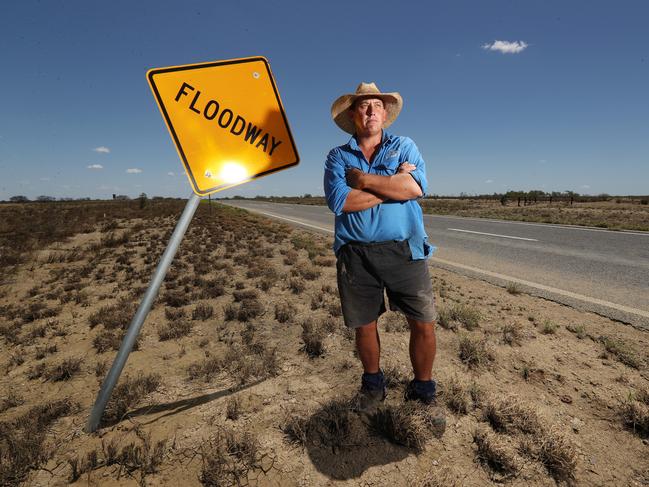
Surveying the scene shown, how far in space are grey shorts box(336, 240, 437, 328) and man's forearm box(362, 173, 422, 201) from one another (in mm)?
302

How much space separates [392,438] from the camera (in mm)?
1932

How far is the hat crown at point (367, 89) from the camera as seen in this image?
2.12 m

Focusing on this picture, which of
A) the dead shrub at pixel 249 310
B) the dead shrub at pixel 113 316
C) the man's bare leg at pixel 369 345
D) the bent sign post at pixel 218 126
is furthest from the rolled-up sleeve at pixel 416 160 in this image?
the dead shrub at pixel 113 316

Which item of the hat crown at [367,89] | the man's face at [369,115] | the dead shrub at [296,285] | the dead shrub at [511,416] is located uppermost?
the hat crown at [367,89]

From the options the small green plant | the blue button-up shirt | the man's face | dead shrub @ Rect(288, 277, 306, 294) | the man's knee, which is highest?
the man's face

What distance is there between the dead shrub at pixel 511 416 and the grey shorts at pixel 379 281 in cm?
76

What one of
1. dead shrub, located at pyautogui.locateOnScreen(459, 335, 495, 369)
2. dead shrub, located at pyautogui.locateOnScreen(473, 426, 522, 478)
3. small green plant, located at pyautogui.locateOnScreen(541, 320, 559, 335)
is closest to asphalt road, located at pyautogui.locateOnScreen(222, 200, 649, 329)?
small green plant, located at pyautogui.locateOnScreen(541, 320, 559, 335)

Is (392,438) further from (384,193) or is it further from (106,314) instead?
(106,314)

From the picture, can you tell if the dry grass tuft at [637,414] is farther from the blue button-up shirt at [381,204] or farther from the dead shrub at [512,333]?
the blue button-up shirt at [381,204]

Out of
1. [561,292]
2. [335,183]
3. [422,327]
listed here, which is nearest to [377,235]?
[335,183]

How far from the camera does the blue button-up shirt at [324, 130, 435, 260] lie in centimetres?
199

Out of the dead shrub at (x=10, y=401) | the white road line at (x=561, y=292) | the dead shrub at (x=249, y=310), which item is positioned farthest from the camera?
the dead shrub at (x=249, y=310)

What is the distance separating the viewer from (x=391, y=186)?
6.17 feet

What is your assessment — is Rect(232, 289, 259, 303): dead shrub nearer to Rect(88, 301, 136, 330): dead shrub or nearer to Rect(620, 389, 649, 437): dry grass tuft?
Rect(88, 301, 136, 330): dead shrub
